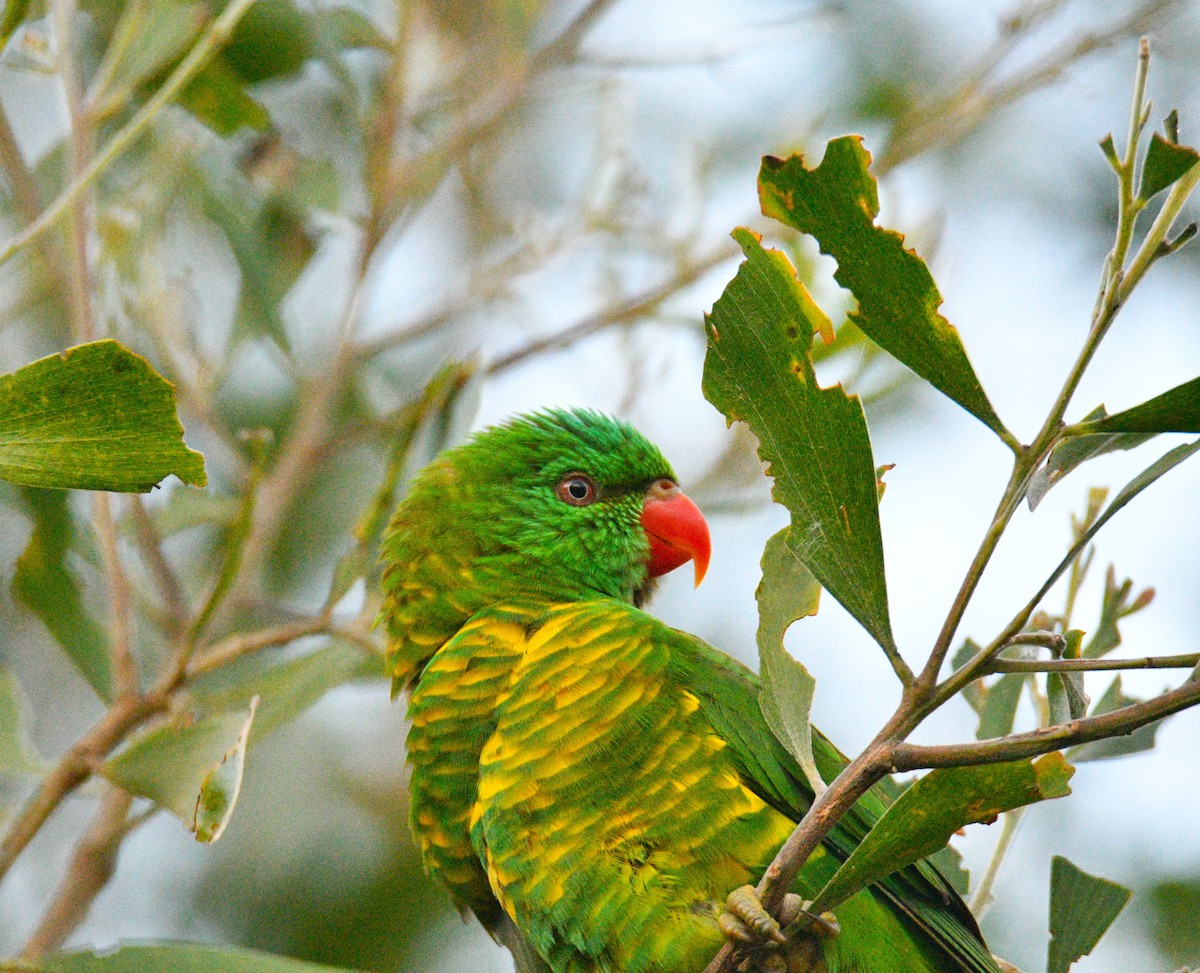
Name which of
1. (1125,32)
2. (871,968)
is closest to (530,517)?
(871,968)

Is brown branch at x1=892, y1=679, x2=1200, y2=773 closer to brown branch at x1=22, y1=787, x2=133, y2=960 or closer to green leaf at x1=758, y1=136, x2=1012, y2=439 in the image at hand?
green leaf at x1=758, y1=136, x2=1012, y2=439

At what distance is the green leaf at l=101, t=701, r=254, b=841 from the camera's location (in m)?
1.36

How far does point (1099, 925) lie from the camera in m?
1.25

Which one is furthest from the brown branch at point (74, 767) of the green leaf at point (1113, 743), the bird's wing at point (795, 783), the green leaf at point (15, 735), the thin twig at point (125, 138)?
the green leaf at point (1113, 743)

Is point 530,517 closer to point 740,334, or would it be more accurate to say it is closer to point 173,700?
point 173,700

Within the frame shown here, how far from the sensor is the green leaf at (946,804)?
3.16 ft

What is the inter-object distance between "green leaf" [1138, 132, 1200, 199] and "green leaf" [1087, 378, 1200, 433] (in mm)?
155

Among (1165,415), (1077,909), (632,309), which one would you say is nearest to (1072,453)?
(1165,415)

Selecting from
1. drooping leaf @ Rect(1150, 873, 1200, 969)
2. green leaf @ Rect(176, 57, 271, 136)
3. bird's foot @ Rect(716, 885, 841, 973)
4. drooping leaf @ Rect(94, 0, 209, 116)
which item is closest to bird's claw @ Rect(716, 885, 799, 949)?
bird's foot @ Rect(716, 885, 841, 973)

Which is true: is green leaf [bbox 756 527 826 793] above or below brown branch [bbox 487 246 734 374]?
below

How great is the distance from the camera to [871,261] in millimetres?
1016

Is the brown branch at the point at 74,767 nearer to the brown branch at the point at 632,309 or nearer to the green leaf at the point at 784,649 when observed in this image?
the green leaf at the point at 784,649

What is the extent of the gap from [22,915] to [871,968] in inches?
116

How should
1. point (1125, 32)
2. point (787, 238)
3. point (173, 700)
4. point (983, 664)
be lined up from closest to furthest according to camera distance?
point (983, 664)
point (173, 700)
point (787, 238)
point (1125, 32)
